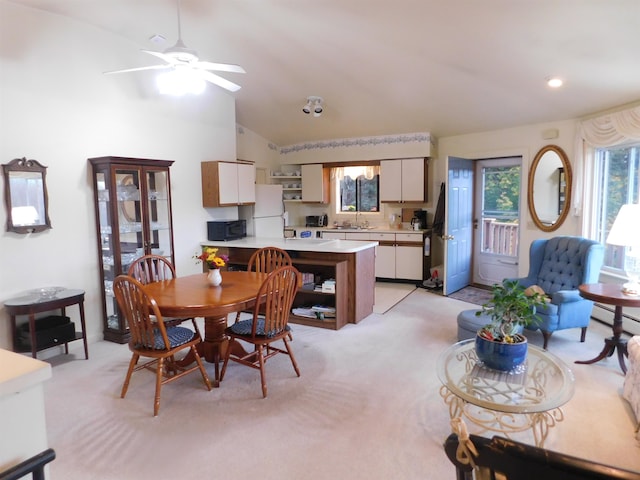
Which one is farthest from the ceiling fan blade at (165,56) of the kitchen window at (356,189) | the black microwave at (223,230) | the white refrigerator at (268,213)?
the kitchen window at (356,189)

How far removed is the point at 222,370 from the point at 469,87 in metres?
3.81

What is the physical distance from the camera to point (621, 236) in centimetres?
328

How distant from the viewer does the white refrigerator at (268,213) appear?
604 centimetres

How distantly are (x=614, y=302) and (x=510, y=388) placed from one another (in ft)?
5.31

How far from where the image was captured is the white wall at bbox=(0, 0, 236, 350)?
3.46 meters

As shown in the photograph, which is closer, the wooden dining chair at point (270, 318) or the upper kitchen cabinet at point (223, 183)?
the wooden dining chair at point (270, 318)

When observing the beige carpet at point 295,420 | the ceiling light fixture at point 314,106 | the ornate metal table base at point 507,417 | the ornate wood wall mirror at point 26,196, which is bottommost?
the beige carpet at point 295,420

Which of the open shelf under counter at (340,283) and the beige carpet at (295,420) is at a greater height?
the open shelf under counter at (340,283)

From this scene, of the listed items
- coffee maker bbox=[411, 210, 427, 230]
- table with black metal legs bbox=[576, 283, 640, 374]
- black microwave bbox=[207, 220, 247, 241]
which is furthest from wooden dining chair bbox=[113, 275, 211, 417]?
coffee maker bbox=[411, 210, 427, 230]

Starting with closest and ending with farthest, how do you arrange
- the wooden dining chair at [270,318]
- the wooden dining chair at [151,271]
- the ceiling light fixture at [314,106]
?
1. the wooden dining chair at [270,318]
2. the wooden dining chair at [151,271]
3. the ceiling light fixture at [314,106]

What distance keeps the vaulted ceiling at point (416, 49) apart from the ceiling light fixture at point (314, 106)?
104 mm

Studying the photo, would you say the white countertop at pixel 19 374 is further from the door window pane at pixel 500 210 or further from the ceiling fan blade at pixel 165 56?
the door window pane at pixel 500 210

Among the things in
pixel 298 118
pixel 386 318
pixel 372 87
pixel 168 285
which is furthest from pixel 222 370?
pixel 298 118

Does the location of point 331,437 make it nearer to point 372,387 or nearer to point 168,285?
point 372,387
